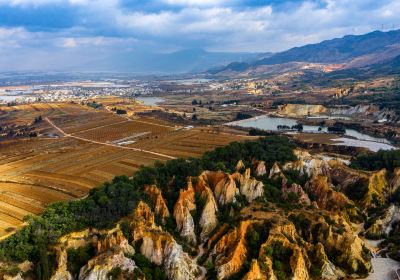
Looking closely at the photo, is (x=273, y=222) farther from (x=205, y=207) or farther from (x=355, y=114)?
(x=355, y=114)

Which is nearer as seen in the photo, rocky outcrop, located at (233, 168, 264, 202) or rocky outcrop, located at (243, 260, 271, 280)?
rocky outcrop, located at (243, 260, 271, 280)

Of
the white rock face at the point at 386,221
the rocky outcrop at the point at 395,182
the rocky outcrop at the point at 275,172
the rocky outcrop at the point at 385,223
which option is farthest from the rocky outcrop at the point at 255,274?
the rocky outcrop at the point at 395,182

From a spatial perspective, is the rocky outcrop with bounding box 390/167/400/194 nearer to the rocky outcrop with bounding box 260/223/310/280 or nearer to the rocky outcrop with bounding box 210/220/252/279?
the rocky outcrop with bounding box 260/223/310/280

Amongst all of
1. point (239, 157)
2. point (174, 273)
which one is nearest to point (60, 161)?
point (239, 157)

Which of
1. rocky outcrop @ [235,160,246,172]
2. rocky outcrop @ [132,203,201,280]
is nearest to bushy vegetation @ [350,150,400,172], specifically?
rocky outcrop @ [235,160,246,172]

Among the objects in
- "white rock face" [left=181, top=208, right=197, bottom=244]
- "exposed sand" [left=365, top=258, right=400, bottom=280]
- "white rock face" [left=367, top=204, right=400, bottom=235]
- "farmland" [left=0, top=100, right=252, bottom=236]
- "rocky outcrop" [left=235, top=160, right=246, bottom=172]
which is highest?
"rocky outcrop" [left=235, top=160, right=246, bottom=172]

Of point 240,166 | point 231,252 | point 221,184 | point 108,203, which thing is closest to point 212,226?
point 221,184

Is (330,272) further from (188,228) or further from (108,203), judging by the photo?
(108,203)
